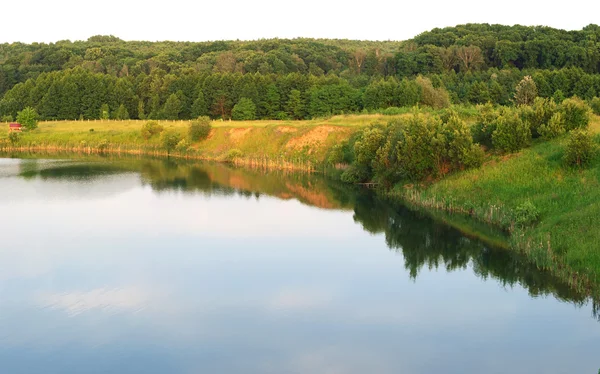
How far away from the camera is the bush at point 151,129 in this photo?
8456cm

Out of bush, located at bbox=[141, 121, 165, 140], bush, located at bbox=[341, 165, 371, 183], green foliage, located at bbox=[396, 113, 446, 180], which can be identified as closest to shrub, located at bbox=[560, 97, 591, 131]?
green foliage, located at bbox=[396, 113, 446, 180]

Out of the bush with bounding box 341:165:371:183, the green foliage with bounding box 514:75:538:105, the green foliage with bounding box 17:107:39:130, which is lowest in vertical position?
the bush with bounding box 341:165:371:183

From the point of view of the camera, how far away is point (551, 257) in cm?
2900

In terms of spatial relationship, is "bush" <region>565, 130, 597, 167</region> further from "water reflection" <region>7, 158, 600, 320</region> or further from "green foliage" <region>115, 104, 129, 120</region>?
"green foliage" <region>115, 104, 129, 120</region>

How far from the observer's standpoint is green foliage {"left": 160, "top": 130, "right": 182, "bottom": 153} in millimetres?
79637

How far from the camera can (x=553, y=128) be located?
43.9 metres

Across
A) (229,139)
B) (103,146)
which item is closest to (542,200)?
(229,139)

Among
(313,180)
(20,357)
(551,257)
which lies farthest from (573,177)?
(20,357)

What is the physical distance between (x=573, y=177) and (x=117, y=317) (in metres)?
27.2

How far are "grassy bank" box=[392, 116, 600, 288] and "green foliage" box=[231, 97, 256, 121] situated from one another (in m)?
45.5

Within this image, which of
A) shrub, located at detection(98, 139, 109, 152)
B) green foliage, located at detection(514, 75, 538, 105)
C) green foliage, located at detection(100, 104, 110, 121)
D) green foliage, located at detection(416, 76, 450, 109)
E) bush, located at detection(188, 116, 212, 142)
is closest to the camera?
green foliage, located at detection(514, 75, 538, 105)

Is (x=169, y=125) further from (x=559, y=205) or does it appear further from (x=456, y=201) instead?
(x=559, y=205)

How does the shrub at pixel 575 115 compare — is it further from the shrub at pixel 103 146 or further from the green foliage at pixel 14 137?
the green foliage at pixel 14 137

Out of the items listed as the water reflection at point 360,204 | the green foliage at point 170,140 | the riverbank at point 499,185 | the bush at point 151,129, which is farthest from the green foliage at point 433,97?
the bush at point 151,129
